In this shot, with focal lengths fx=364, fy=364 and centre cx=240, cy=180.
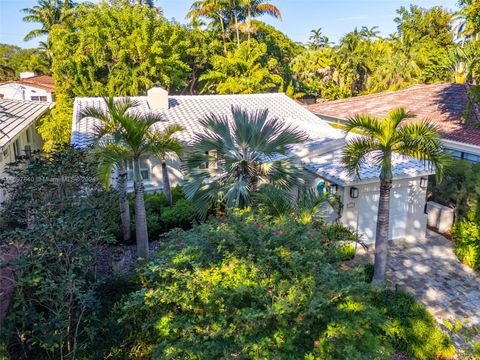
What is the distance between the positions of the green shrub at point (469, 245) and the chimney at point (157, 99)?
13478mm

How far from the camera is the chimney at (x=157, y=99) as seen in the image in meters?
17.4

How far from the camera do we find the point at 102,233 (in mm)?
7926

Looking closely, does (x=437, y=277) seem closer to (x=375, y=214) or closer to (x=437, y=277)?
(x=437, y=277)

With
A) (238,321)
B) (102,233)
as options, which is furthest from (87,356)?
(238,321)

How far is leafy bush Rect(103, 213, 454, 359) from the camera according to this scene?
479cm

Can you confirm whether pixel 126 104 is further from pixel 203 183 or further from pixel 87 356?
pixel 87 356

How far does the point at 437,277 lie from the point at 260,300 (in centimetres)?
722

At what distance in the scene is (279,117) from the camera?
61.2ft

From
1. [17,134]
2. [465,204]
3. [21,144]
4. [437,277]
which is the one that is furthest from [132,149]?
[21,144]

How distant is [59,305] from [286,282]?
13.7ft

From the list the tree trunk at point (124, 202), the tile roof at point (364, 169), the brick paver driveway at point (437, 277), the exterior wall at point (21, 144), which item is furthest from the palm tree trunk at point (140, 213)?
the exterior wall at point (21, 144)

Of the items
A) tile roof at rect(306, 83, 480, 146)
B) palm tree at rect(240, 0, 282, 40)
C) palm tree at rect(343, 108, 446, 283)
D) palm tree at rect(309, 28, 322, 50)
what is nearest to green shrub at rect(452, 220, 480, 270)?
palm tree at rect(343, 108, 446, 283)

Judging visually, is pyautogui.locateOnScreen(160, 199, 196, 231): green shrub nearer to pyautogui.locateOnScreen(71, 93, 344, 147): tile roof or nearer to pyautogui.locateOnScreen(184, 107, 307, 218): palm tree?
pyautogui.locateOnScreen(184, 107, 307, 218): palm tree

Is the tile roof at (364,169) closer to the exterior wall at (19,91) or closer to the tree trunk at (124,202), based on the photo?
the tree trunk at (124,202)
